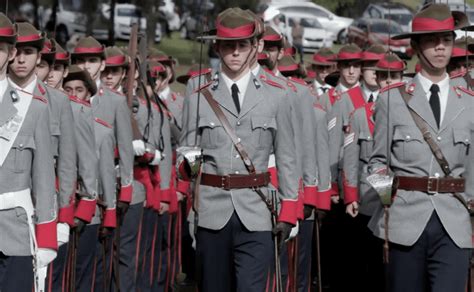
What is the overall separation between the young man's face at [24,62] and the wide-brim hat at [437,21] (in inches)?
85.7

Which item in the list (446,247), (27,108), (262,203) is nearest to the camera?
(27,108)

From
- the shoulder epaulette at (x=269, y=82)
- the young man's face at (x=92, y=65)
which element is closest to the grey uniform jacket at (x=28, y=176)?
the shoulder epaulette at (x=269, y=82)

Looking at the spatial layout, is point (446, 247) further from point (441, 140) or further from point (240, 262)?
point (240, 262)

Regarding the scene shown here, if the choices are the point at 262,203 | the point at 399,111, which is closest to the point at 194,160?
the point at 262,203

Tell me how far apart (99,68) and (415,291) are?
12.7 feet

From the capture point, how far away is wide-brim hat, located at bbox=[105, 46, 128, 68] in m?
12.2

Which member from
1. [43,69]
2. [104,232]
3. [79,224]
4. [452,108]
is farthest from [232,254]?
[104,232]

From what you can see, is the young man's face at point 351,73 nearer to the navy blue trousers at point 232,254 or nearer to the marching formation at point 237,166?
the marching formation at point 237,166

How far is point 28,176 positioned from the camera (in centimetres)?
745

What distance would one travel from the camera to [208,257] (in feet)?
29.5

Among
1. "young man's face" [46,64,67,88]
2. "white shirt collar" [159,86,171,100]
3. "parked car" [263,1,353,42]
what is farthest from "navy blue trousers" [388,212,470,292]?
"parked car" [263,1,353,42]

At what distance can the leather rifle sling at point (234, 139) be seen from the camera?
8.91 metres

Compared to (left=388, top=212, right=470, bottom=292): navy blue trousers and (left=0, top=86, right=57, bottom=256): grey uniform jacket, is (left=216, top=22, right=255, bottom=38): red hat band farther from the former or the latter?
(left=0, top=86, right=57, bottom=256): grey uniform jacket

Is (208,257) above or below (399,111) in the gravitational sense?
below
